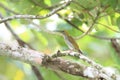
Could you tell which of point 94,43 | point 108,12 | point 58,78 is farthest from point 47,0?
point 94,43

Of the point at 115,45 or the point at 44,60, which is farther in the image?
the point at 115,45

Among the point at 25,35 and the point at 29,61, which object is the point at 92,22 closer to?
the point at 29,61

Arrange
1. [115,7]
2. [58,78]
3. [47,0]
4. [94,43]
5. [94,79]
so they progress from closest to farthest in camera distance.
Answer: [94,79] → [115,7] → [58,78] → [47,0] → [94,43]

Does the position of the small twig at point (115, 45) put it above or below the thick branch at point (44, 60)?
above

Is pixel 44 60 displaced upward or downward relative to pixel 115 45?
downward

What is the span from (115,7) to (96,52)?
1.18 meters

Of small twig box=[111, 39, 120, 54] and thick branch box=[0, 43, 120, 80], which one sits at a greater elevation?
small twig box=[111, 39, 120, 54]

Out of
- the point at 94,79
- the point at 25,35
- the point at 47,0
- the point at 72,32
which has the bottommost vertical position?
the point at 94,79

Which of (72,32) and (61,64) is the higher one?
(72,32)

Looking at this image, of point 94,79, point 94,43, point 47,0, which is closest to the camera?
point 94,79

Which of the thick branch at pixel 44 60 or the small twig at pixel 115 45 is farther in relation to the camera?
the small twig at pixel 115 45

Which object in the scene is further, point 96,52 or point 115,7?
point 96,52

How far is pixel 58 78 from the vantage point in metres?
1.21

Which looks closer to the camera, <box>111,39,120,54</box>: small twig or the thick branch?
the thick branch
